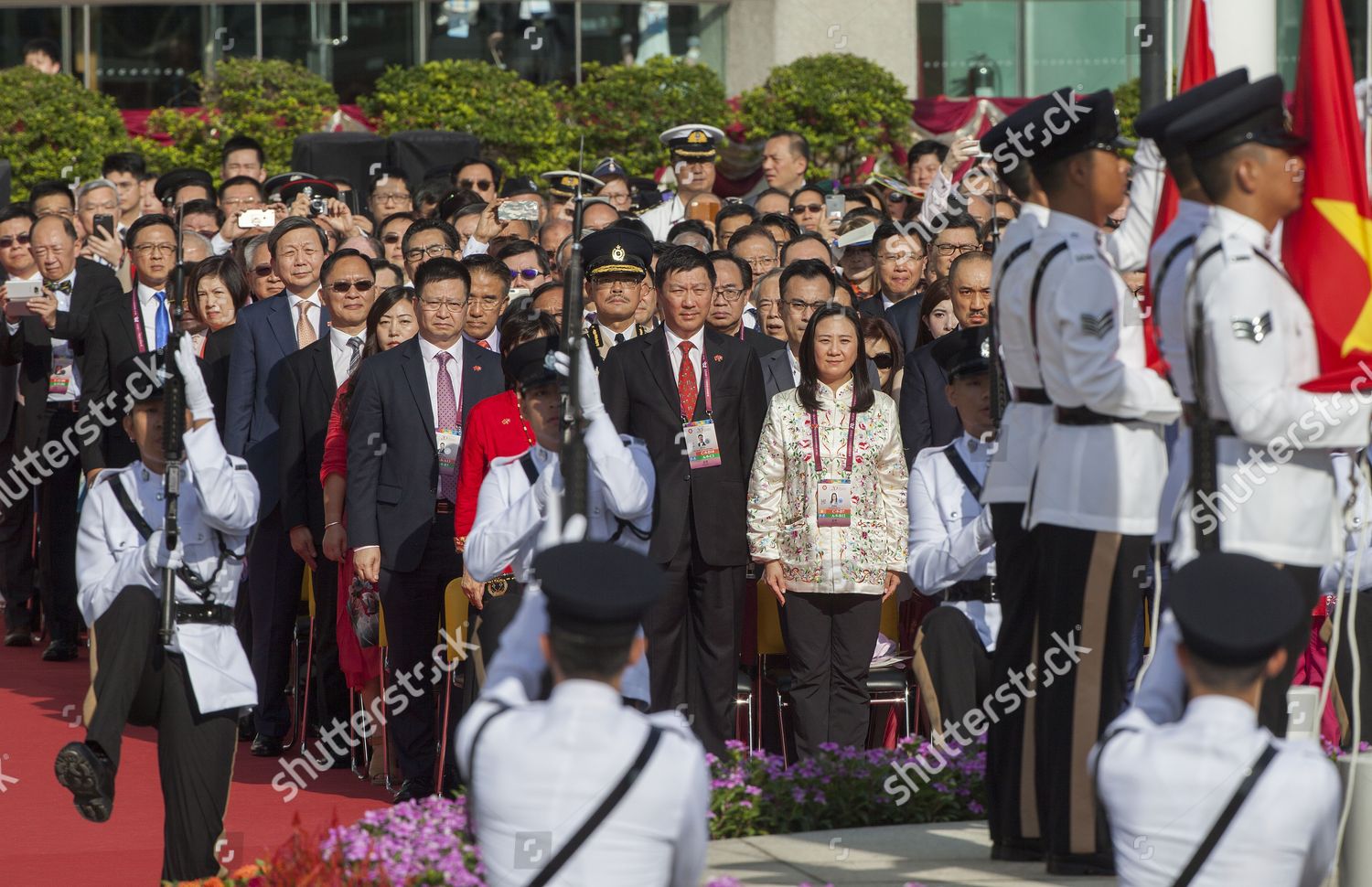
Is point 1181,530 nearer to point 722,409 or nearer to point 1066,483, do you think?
point 1066,483

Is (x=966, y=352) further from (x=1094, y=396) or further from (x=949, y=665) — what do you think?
(x=1094, y=396)

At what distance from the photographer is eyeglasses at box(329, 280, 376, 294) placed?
30.4 ft

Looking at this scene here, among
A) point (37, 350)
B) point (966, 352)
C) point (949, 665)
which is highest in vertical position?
point (37, 350)

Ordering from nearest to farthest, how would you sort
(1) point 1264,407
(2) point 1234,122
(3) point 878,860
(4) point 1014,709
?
1. (1) point 1264,407
2. (2) point 1234,122
3. (4) point 1014,709
4. (3) point 878,860

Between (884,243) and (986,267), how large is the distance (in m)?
1.81

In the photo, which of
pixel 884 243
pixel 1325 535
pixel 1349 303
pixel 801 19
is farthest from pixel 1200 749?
pixel 801 19

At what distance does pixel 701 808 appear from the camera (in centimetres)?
376

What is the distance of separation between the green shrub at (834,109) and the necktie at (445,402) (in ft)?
40.7

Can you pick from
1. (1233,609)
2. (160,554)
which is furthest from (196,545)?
(1233,609)

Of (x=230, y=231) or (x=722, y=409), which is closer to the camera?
(x=722, y=409)

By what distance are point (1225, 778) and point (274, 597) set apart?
631cm

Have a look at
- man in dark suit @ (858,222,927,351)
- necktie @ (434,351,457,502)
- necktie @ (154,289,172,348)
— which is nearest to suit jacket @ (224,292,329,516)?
necktie @ (154,289,172,348)

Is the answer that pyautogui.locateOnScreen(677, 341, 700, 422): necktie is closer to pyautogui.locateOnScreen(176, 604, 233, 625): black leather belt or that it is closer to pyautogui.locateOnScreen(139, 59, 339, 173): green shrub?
pyautogui.locateOnScreen(176, 604, 233, 625): black leather belt

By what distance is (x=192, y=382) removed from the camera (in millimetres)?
6172
